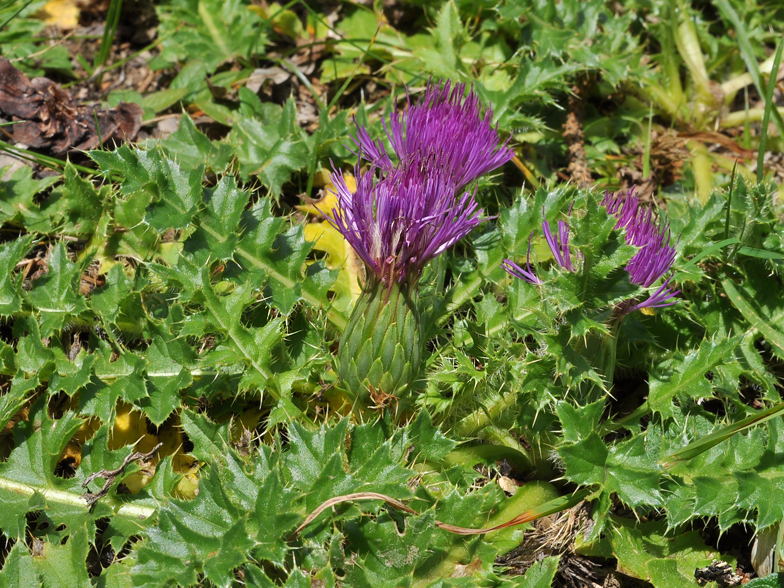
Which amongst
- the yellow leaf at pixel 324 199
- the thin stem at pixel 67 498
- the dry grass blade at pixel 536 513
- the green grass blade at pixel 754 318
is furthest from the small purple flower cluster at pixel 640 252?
the thin stem at pixel 67 498

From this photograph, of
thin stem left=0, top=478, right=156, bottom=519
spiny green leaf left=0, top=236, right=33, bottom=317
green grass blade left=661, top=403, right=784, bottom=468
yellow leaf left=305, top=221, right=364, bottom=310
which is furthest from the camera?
yellow leaf left=305, top=221, right=364, bottom=310

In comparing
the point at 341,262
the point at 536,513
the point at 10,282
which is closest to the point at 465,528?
the point at 536,513

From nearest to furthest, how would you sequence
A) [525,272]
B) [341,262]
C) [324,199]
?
[525,272] → [341,262] → [324,199]

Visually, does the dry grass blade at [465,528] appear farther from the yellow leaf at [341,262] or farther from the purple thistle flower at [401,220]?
the yellow leaf at [341,262]

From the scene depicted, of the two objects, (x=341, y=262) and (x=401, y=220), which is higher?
(x=401, y=220)

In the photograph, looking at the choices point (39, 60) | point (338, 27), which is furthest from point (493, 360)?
point (39, 60)

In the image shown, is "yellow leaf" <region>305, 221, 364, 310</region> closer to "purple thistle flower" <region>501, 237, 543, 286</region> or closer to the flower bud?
the flower bud

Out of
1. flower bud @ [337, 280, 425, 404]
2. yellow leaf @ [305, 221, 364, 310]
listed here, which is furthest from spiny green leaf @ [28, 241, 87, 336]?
flower bud @ [337, 280, 425, 404]

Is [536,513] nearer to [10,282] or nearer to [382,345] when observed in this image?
[382,345]
